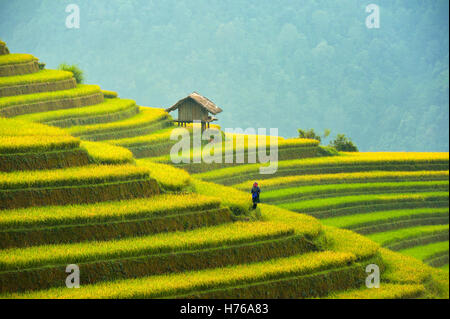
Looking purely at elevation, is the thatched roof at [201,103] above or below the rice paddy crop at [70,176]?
above

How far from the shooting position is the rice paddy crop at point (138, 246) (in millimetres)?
15977

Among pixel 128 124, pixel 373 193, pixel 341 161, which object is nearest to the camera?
pixel 128 124

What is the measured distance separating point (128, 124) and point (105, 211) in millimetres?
13855

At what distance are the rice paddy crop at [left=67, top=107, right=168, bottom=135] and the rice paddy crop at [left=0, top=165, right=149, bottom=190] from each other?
9820 mm

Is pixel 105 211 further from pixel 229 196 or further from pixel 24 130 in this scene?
pixel 24 130

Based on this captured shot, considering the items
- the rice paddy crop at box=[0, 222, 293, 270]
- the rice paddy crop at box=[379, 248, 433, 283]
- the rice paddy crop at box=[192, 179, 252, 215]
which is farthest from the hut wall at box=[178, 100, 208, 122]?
the rice paddy crop at box=[0, 222, 293, 270]

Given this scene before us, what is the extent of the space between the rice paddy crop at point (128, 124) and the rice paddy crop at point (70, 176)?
982cm

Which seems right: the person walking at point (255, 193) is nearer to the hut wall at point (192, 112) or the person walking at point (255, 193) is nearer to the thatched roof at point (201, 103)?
the thatched roof at point (201, 103)

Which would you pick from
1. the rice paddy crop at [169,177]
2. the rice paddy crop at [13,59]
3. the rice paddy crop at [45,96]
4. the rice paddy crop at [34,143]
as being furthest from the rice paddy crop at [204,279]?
the rice paddy crop at [13,59]

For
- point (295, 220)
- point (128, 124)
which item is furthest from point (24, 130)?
point (128, 124)

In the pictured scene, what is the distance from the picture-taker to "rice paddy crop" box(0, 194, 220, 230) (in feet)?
55.3

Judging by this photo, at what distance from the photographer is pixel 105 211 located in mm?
17766
